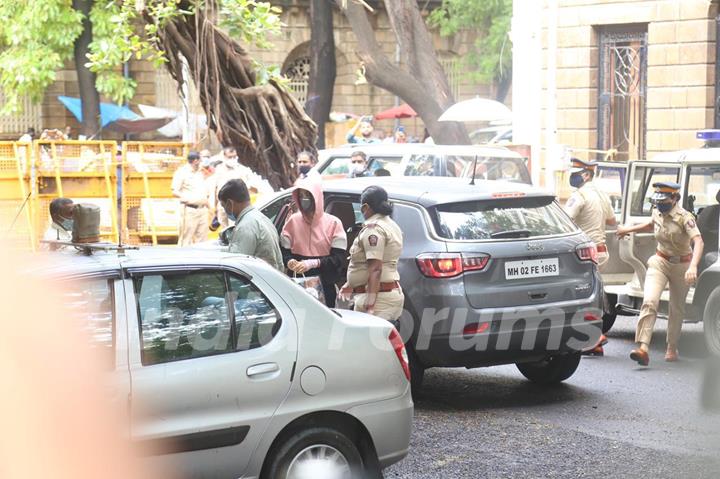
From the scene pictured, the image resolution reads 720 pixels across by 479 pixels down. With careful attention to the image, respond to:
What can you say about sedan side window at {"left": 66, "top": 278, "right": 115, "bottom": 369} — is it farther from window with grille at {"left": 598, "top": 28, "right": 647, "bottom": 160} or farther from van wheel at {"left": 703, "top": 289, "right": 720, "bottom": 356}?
window with grille at {"left": 598, "top": 28, "right": 647, "bottom": 160}

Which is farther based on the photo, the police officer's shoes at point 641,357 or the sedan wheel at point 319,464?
the police officer's shoes at point 641,357

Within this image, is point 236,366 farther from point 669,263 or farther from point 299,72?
point 299,72

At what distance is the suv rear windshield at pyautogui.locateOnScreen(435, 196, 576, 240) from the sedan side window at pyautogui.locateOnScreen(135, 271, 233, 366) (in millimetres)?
3195

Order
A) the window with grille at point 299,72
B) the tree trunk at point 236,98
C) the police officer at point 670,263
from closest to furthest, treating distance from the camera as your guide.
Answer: the tree trunk at point 236,98 → the police officer at point 670,263 → the window with grille at point 299,72

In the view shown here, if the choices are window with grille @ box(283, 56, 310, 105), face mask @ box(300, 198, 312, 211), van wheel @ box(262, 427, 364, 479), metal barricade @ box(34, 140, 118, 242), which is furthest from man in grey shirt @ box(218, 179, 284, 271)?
window with grille @ box(283, 56, 310, 105)

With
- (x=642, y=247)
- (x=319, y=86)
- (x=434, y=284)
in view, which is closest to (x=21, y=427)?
(x=434, y=284)

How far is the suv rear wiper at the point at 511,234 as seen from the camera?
8630mm

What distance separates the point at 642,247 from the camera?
11883mm

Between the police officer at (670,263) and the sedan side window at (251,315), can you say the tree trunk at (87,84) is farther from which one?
the sedan side window at (251,315)

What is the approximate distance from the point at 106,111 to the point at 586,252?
27.5 m

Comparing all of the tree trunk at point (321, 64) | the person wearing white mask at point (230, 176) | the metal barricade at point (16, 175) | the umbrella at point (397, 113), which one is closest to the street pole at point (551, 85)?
the person wearing white mask at point (230, 176)

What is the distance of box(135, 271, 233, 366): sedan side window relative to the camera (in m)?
5.43

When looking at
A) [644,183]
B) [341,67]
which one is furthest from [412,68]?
[341,67]

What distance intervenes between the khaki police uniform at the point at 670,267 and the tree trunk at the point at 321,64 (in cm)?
2097
